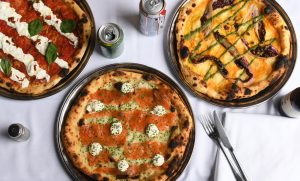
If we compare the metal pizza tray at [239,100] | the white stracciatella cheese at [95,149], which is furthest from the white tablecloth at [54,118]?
the white stracciatella cheese at [95,149]

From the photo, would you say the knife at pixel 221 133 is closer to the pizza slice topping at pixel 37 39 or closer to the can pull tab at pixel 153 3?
the can pull tab at pixel 153 3

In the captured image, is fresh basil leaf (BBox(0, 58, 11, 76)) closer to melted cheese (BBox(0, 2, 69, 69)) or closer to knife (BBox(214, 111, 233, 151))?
melted cheese (BBox(0, 2, 69, 69))

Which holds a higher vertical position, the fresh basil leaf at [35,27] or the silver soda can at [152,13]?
the silver soda can at [152,13]

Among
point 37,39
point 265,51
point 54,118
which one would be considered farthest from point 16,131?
point 265,51

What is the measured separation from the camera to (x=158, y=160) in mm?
1507

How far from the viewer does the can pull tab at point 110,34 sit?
148 centimetres

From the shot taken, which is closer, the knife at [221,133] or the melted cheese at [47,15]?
the knife at [221,133]

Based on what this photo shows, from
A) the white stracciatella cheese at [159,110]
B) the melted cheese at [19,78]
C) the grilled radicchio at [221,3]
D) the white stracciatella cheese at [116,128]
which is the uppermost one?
the grilled radicchio at [221,3]

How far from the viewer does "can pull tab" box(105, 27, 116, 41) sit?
4.86ft

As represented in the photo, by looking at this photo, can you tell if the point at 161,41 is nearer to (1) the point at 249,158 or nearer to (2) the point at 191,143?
(2) the point at 191,143

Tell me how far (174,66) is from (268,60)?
39cm

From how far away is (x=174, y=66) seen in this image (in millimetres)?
1591

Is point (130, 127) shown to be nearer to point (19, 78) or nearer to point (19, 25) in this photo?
point (19, 78)

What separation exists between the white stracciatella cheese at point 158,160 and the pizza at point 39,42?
479mm
